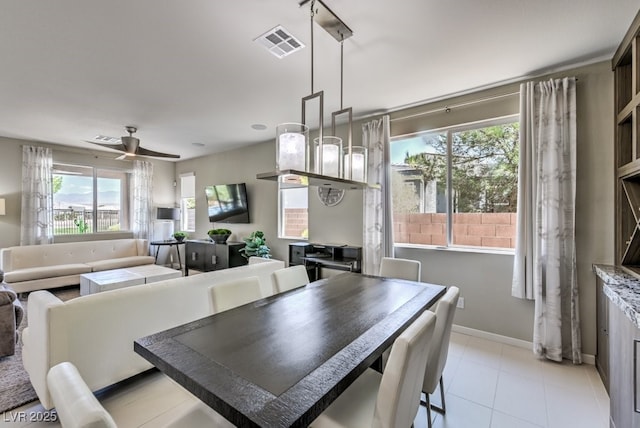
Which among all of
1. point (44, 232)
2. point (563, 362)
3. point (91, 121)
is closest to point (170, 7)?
point (91, 121)

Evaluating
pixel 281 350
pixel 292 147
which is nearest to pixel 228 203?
pixel 292 147

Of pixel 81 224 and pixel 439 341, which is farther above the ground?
pixel 81 224

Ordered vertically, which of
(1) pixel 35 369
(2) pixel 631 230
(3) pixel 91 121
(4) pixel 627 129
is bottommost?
(1) pixel 35 369

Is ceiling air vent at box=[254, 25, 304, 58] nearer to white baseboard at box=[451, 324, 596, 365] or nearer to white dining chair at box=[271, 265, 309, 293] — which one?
white dining chair at box=[271, 265, 309, 293]

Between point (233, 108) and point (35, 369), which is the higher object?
point (233, 108)

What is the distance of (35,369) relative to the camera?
1.99 meters

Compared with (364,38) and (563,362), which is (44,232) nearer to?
(364,38)

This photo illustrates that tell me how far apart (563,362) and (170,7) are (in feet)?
14.3

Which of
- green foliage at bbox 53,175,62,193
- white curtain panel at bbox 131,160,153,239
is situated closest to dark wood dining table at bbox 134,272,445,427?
white curtain panel at bbox 131,160,153,239

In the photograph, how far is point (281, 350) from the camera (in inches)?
51.8

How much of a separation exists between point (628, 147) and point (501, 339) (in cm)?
212

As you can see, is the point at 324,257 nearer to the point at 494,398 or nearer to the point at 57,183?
the point at 494,398

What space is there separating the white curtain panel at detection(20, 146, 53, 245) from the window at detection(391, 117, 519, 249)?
6.25 m

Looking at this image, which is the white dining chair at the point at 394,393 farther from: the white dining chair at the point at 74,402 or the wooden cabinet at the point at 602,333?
the wooden cabinet at the point at 602,333
